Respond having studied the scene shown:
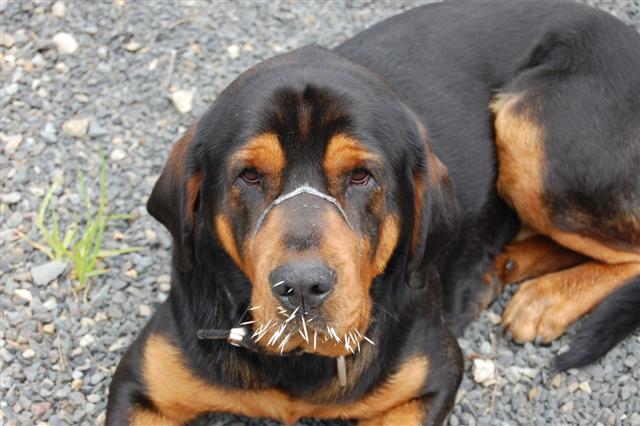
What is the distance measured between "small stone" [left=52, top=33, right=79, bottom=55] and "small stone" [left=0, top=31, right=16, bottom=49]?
0.94ft

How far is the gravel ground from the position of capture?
5094 millimetres

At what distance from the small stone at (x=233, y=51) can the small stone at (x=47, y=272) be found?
2.08m

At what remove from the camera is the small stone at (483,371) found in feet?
17.1

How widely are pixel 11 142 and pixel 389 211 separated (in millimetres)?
3062

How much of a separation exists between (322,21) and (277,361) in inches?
136

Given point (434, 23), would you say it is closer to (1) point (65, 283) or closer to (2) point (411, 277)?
(2) point (411, 277)

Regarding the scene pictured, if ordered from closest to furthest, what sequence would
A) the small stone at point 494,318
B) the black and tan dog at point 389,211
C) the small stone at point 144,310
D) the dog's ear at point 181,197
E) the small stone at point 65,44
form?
the black and tan dog at point 389,211
the dog's ear at point 181,197
the small stone at point 144,310
the small stone at point 494,318
the small stone at point 65,44

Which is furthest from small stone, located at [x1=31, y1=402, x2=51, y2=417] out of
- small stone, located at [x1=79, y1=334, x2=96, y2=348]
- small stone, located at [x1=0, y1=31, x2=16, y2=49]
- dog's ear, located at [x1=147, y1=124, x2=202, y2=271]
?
small stone, located at [x1=0, y1=31, x2=16, y2=49]

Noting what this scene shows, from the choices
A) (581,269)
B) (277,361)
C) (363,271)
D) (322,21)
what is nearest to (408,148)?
(363,271)

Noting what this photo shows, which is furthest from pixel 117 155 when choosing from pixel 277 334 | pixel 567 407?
pixel 567 407

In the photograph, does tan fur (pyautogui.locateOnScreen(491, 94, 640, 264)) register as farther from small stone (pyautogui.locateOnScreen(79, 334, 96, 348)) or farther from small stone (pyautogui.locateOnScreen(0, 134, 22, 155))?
small stone (pyautogui.locateOnScreen(0, 134, 22, 155))

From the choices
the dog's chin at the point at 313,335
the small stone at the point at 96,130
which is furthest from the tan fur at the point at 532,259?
the small stone at the point at 96,130

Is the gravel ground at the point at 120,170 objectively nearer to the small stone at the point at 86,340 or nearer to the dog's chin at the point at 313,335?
the small stone at the point at 86,340

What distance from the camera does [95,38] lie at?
688cm
